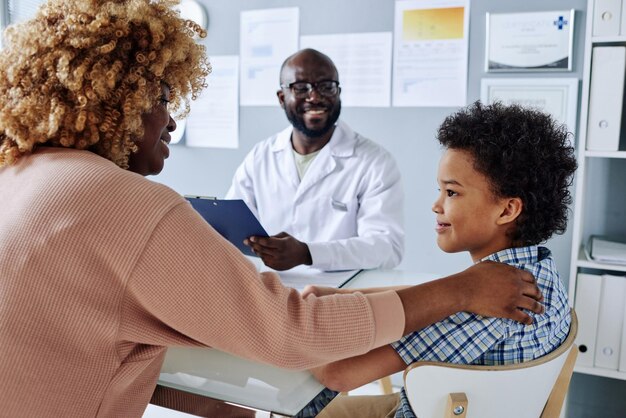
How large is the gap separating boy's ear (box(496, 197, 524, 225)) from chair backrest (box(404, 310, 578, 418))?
25 cm

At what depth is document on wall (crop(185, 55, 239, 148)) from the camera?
295cm

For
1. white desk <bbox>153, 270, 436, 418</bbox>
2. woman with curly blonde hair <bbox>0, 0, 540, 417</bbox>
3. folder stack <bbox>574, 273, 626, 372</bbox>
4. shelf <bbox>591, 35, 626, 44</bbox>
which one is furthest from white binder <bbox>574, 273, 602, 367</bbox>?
white desk <bbox>153, 270, 436, 418</bbox>

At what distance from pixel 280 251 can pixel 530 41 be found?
1383mm

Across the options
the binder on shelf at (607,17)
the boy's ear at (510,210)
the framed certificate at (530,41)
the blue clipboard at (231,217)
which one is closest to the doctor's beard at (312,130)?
the framed certificate at (530,41)

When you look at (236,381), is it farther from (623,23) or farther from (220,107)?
(220,107)

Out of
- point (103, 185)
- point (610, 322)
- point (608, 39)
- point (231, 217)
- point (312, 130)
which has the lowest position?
point (610, 322)

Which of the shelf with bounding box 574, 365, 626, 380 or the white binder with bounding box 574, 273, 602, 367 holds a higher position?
the white binder with bounding box 574, 273, 602, 367

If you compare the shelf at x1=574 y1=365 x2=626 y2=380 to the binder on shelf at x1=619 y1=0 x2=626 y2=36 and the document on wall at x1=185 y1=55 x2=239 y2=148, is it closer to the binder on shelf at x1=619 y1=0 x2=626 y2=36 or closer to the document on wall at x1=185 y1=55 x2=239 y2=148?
the binder on shelf at x1=619 y1=0 x2=626 y2=36

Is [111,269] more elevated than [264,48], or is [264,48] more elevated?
[264,48]

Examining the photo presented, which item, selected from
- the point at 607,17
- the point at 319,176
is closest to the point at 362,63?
the point at 319,176

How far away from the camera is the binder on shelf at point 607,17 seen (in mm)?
1938

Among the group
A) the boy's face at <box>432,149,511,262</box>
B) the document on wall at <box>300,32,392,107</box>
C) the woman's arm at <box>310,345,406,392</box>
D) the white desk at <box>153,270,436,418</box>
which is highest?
the document on wall at <box>300,32,392,107</box>

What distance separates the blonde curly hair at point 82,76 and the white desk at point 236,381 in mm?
392

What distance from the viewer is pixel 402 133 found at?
2.62m
